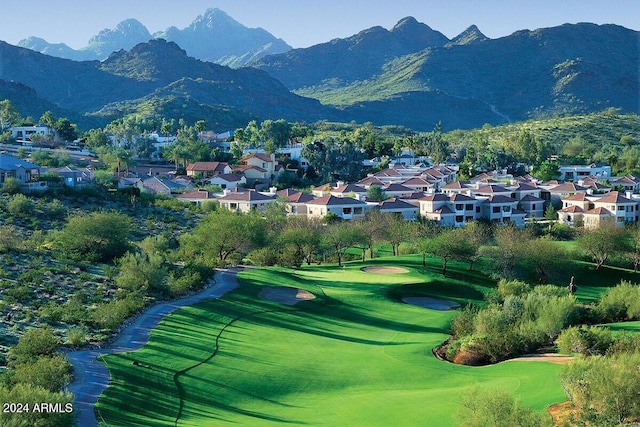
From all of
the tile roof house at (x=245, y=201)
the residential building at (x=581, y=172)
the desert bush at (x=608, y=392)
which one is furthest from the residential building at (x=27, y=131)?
the desert bush at (x=608, y=392)

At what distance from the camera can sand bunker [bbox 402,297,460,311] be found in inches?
2186

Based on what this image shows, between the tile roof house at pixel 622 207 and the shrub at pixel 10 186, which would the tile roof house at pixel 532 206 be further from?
Answer: the shrub at pixel 10 186

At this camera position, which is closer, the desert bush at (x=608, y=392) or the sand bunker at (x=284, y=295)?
the desert bush at (x=608, y=392)

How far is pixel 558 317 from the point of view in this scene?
1777 inches

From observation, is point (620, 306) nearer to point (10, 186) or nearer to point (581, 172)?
point (10, 186)

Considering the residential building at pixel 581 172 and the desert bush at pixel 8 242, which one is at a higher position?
the residential building at pixel 581 172

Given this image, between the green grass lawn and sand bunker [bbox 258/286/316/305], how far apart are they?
1.85 feet

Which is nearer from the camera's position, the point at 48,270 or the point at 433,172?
the point at 48,270

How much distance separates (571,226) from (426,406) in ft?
203

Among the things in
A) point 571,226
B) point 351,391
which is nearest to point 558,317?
point 351,391

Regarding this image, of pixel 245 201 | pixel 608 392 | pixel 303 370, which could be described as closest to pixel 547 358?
pixel 303 370

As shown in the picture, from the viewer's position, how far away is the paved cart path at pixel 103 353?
96.1 ft

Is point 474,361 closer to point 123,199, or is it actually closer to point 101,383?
point 101,383

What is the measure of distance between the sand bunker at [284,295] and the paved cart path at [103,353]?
2.14 metres
